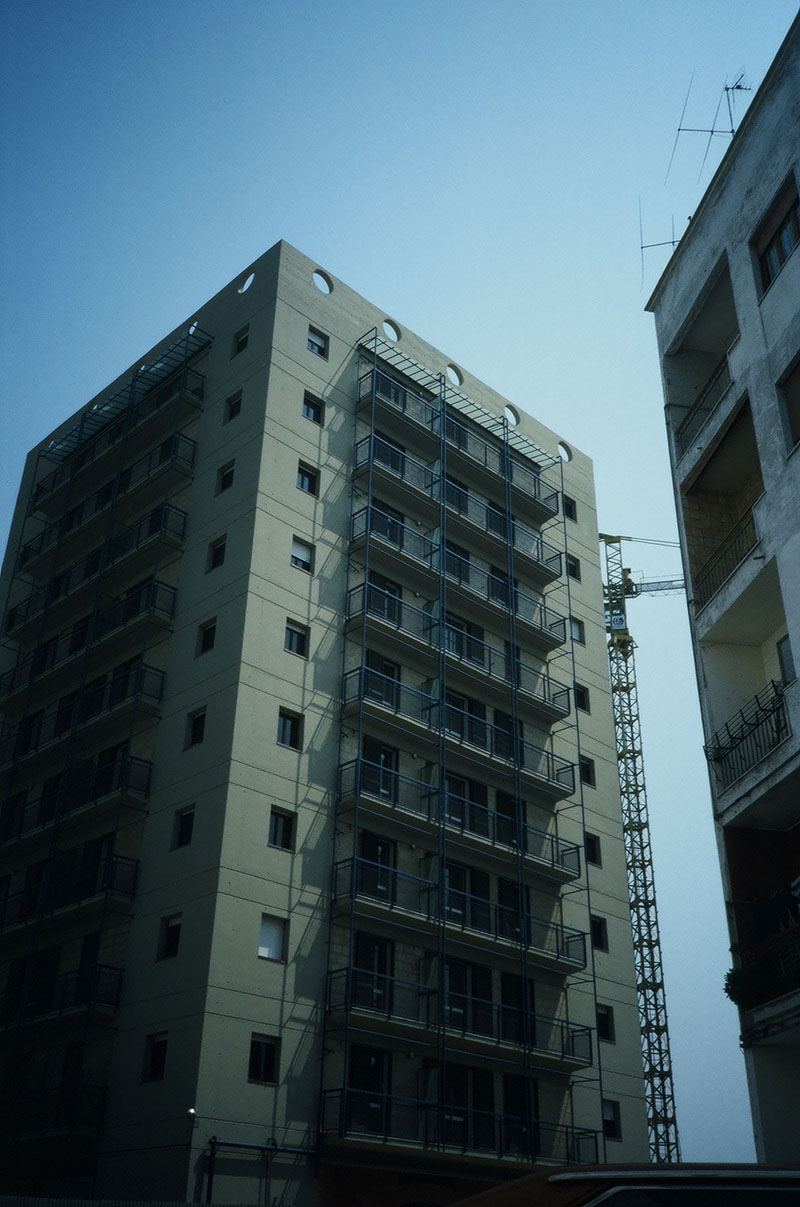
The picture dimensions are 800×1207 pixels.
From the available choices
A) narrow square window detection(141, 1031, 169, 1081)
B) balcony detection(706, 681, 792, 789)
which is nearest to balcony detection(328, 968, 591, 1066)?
narrow square window detection(141, 1031, 169, 1081)

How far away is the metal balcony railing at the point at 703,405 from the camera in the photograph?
816 inches

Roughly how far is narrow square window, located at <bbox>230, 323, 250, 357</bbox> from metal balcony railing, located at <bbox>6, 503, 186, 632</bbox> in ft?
20.0

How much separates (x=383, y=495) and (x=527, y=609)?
722 centimetres

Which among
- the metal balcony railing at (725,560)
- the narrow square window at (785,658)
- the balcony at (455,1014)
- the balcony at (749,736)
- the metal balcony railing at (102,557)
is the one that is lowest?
the balcony at (455,1014)

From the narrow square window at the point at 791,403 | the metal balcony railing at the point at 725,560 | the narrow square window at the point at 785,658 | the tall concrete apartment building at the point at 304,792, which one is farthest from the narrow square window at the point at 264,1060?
the narrow square window at the point at 791,403

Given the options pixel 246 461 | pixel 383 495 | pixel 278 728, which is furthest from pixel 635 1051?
pixel 246 461

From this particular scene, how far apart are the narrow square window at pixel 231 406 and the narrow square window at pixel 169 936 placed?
16287 mm

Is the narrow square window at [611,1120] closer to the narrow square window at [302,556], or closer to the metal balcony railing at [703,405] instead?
the narrow square window at [302,556]

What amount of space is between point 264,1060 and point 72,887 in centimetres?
838

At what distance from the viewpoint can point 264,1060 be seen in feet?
88.1

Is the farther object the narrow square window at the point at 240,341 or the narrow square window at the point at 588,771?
the narrow square window at the point at 588,771

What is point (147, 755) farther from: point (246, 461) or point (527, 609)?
point (527, 609)

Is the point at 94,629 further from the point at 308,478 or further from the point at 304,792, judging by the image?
the point at 304,792

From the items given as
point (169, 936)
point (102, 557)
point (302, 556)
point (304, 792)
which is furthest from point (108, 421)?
point (169, 936)
